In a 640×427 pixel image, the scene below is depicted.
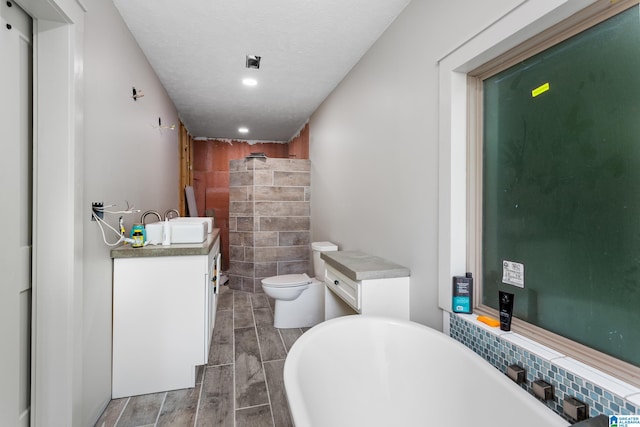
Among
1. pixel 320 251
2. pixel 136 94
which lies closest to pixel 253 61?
pixel 136 94

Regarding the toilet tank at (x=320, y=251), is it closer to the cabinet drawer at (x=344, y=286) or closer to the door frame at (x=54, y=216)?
the cabinet drawer at (x=344, y=286)

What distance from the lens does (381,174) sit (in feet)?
7.48

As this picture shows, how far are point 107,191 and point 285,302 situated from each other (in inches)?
73.0

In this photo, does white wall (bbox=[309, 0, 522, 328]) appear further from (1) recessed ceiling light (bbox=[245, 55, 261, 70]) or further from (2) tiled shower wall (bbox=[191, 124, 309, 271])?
(2) tiled shower wall (bbox=[191, 124, 309, 271])

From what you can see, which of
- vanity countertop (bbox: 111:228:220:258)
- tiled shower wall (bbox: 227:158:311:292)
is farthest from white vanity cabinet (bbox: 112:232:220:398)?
tiled shower wall (bbox: 227:158:311:292)

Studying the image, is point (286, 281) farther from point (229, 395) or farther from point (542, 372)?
point (542, 372)

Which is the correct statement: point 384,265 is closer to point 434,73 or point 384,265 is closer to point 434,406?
point 434,406

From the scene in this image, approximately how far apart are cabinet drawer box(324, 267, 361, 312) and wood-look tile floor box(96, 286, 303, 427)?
734 mm

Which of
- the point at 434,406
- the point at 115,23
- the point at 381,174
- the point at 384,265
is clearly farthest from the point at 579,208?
the point at 115,23

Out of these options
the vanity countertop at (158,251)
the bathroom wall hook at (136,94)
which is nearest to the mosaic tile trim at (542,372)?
the vanity countertop at (158,251)

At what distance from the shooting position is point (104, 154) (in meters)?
1.75

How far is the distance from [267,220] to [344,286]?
2318 mm

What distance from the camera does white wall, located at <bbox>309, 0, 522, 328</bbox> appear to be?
1.67 meters

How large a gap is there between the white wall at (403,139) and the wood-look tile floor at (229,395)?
1075 millimetres
